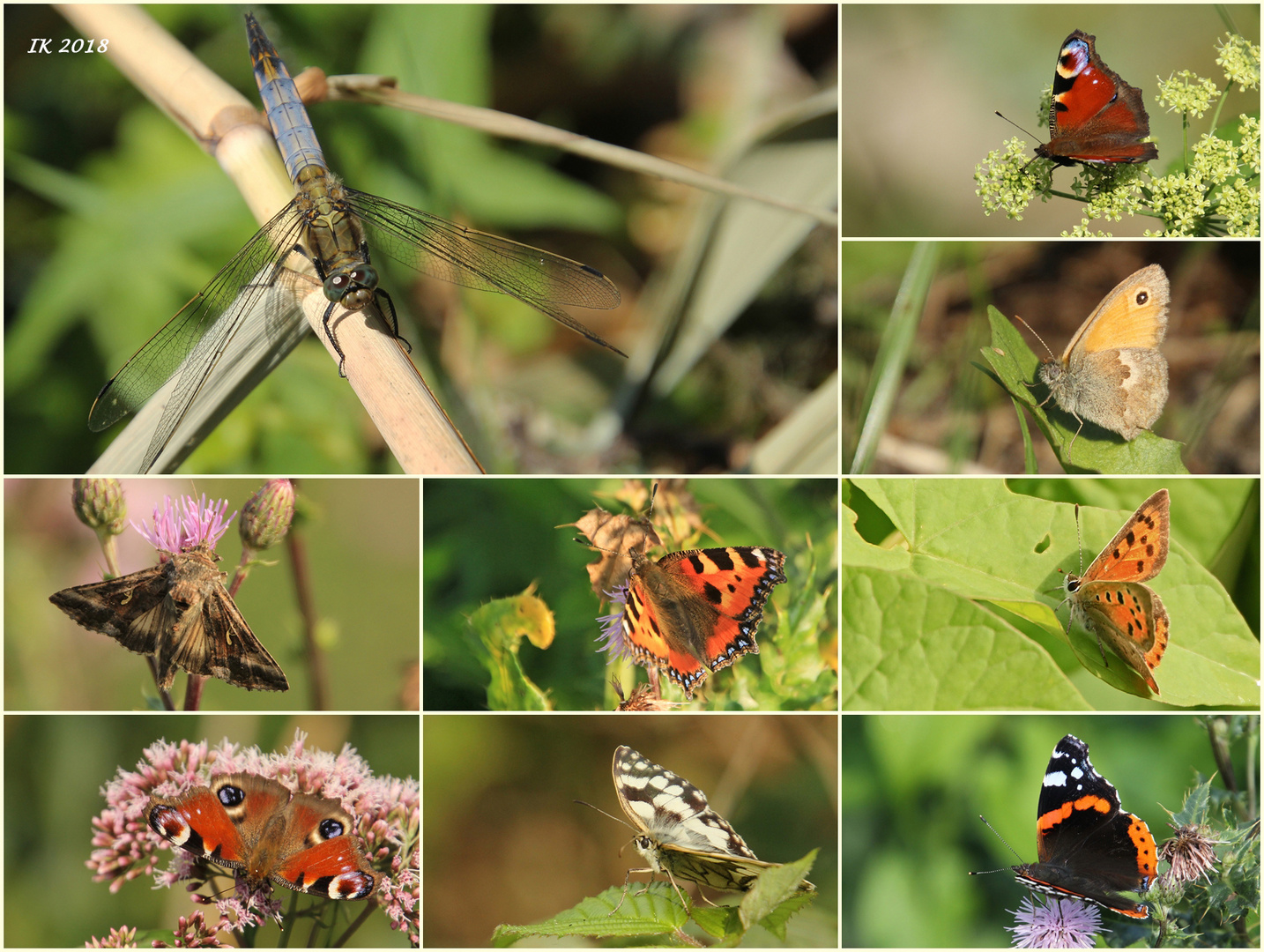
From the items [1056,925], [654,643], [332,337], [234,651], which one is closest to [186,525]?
[234,651]

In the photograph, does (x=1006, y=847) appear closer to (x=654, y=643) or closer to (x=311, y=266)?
(x=654, y=643)

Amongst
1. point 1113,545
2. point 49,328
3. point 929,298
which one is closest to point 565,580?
point 1113,545

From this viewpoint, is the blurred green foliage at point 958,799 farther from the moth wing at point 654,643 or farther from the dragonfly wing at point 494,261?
the dragonfly wing at point 494,261

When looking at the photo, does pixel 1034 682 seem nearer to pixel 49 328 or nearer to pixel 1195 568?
pixel 1195 568

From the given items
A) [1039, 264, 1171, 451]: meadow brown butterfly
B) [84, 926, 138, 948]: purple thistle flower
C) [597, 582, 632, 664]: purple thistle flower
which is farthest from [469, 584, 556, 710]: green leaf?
[1039, 264, 1171, 451]: meadow brown butterfly

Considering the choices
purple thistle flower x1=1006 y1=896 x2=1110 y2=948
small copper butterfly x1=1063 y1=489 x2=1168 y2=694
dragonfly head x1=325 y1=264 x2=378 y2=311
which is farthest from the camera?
purple thistle flower x1=1006 y1=896 x2=1110 y2=948

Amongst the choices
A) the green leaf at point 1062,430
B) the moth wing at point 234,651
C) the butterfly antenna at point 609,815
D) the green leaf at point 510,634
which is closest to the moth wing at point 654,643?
the green leaf at point 510,634

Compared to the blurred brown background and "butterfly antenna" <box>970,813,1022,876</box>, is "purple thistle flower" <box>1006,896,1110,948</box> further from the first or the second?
the blurred brown background
